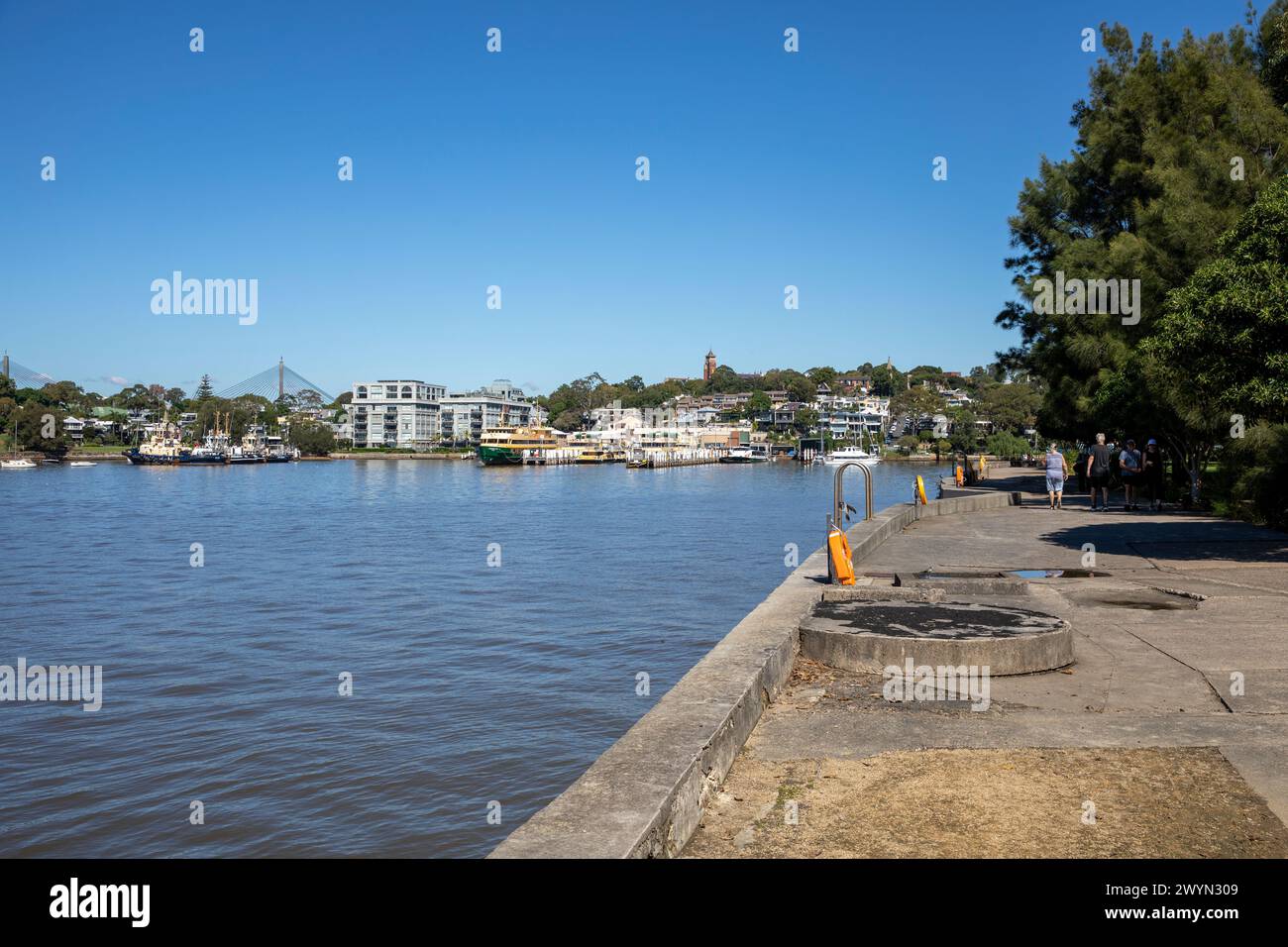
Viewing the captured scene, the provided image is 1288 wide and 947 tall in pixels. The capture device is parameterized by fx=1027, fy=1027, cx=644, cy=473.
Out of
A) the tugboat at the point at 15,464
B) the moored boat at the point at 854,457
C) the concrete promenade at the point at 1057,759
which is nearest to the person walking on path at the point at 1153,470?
the concrete promenade at the point at 1057,759

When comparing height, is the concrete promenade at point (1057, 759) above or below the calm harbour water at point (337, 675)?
above

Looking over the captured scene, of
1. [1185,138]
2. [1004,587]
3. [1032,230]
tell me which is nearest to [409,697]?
[1004,587]

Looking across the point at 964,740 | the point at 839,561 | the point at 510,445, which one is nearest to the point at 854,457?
the point at 510,445

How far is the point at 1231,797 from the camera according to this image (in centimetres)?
518

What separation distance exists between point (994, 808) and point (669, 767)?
1653mm

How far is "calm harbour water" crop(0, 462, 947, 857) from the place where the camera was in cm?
930

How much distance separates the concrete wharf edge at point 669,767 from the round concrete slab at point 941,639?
0.43m

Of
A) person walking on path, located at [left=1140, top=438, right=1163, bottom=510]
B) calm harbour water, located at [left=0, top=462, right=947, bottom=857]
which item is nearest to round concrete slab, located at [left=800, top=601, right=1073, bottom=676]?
calm harbour water, located at [left=0, top=462, right=947, bottom=857]

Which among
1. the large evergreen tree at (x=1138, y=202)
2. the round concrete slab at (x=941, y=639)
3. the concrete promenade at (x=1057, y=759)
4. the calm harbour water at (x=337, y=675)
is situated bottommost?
the calm harbour water at (x=337, y=675)

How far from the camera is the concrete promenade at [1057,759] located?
15.8 feet

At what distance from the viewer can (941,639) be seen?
8648mm

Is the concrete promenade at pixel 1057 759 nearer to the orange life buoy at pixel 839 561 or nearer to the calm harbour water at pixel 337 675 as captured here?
the orange life buoy at pixel 839 561
